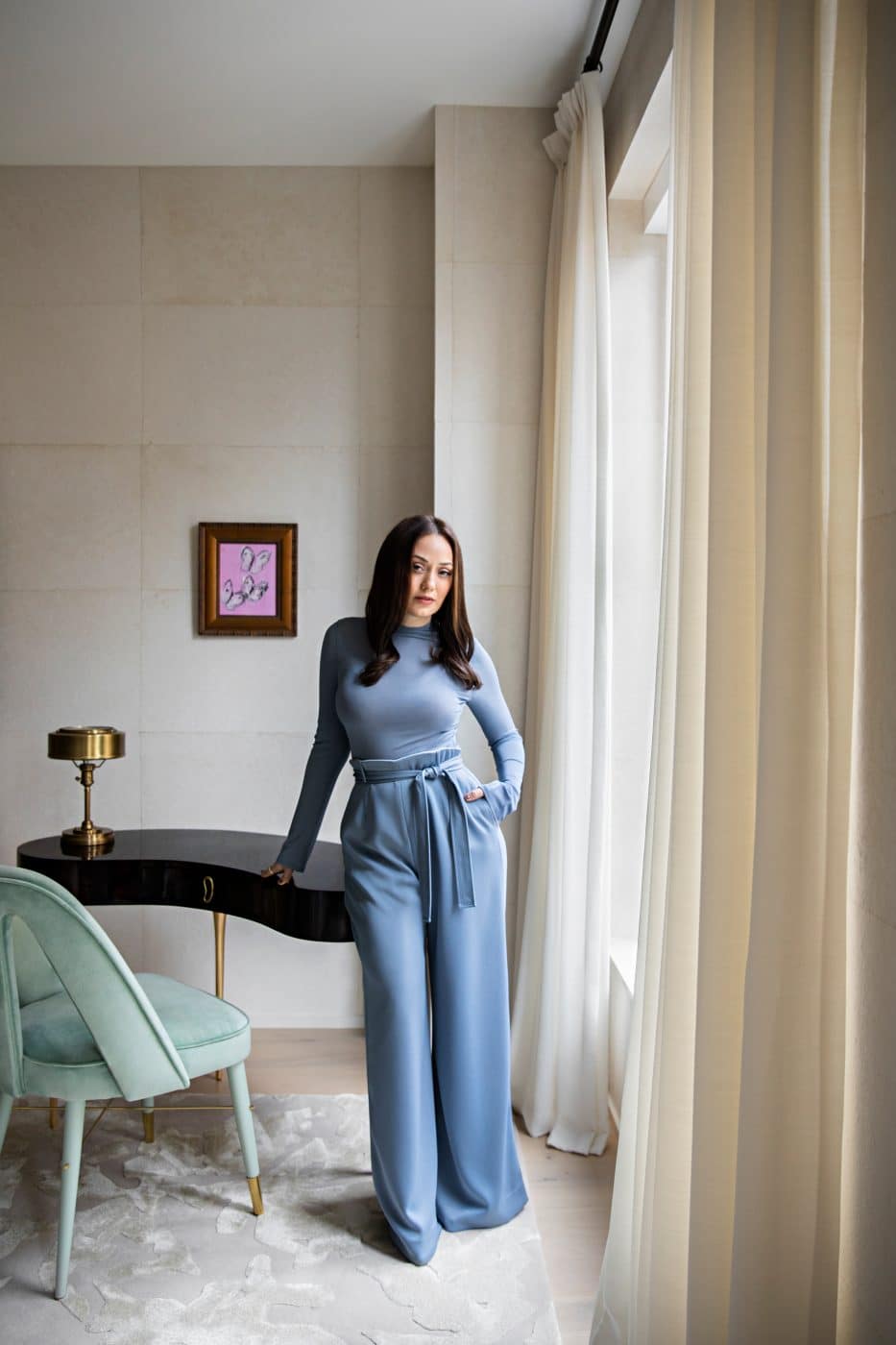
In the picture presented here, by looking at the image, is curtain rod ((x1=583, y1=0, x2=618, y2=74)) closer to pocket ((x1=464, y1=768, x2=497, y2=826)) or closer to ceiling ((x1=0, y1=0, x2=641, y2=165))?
ceiling ((x1=0, y1=0, x2=641, y2=165))

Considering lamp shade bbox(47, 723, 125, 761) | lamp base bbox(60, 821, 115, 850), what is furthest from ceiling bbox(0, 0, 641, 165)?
lamp base bbox(60, 821, 115, 850)

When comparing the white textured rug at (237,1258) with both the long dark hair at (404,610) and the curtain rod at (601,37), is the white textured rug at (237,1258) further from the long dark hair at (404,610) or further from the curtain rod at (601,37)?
the curtain rod at (601,37)

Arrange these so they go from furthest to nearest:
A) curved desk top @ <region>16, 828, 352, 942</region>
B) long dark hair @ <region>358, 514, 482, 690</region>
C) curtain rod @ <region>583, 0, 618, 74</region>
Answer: curved desk top @ <region>16, 828, 352, 942</region> → curtain rod @ <region>583, 0, 618, 74</region> → long dark hair @ <region>358, 514, 482, 690</region>

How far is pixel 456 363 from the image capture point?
3.27 m

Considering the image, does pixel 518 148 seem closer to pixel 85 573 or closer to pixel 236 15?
pixel 236 15

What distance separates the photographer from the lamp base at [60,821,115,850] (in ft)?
10.1

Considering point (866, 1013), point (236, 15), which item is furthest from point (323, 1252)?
point (236, 15)

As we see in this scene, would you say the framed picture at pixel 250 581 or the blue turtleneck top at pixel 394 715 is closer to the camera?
the blue turtleneck top at pixel 394 715

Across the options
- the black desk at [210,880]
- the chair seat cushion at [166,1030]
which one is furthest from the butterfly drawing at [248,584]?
the chair seat cushion at [166,1030]

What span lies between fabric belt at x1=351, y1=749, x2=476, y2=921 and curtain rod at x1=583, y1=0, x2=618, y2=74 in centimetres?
183

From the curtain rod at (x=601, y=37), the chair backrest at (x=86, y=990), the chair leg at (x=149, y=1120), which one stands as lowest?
the chair leg at (x=149, y=1120)

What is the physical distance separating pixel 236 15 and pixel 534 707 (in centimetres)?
204

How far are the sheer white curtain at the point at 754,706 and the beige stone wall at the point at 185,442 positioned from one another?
2187mm

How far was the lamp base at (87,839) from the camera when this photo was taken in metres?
3.09
